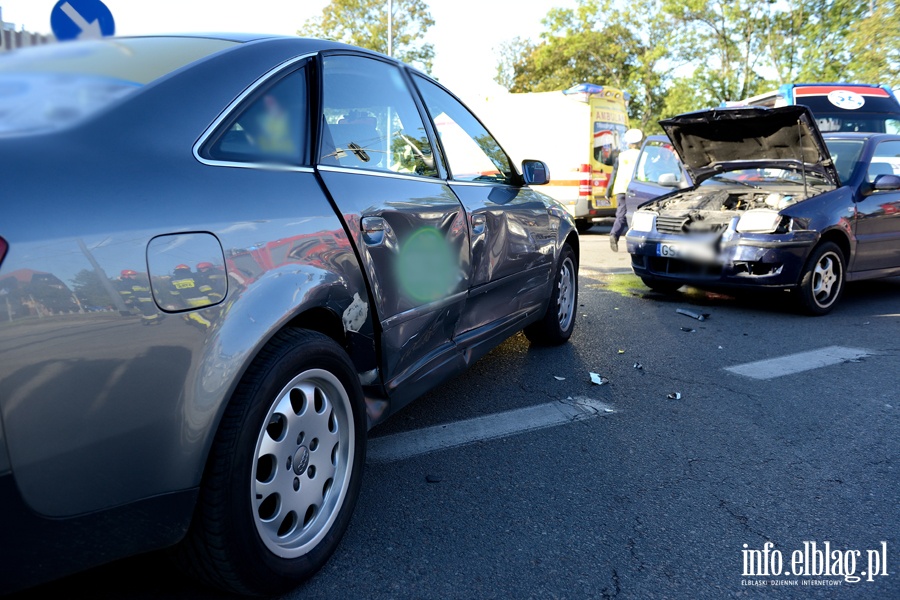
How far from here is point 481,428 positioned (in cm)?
351

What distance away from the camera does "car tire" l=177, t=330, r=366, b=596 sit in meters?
1.83

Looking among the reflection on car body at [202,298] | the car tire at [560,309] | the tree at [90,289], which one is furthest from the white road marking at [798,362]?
the tree at [90,289]

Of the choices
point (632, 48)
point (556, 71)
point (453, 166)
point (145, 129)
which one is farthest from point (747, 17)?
point (145, 129)

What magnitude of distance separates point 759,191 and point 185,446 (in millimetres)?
6349

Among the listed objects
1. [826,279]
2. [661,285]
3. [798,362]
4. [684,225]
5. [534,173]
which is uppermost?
[534,173]

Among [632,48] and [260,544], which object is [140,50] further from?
[632,48]

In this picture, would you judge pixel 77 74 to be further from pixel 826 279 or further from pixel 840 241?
pixel 840 241

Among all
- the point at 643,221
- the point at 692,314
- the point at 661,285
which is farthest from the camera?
the point at 661,285

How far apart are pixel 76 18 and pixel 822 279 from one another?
6500 millimetres

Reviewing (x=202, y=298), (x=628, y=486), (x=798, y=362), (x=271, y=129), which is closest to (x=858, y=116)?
(x=798, y=362)

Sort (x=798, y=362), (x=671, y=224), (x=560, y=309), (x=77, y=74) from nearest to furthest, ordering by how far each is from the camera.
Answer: (x=77, y=74), (x=798, y=362), (x=560, y=309), (x=671, y=224)

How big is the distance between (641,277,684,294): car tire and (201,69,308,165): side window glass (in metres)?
5.35

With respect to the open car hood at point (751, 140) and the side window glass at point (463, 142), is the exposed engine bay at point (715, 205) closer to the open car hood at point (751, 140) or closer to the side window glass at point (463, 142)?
the open car hood at point (751, 140)

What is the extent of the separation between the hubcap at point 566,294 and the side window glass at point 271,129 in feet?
9.26
